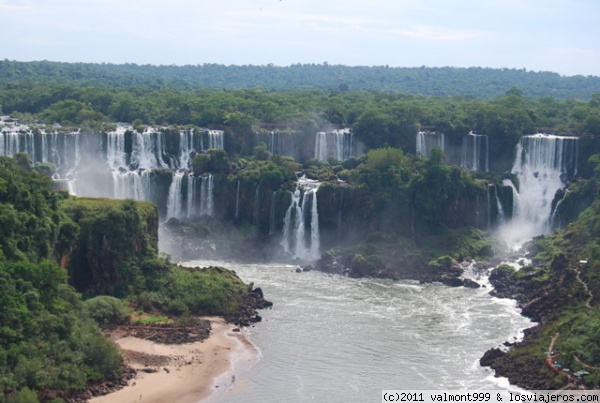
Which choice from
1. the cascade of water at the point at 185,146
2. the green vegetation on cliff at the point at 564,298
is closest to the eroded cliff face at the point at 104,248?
the green vegetation on cliff at the point at 564,298

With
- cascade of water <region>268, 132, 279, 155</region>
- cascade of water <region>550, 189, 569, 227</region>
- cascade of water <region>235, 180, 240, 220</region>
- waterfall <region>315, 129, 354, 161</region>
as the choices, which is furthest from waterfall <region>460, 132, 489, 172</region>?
cascade of water <region>235, 180, 240, 220</region>

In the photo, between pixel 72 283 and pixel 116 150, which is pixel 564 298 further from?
pixel 116 150

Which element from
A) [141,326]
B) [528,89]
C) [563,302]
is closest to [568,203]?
[563,302]

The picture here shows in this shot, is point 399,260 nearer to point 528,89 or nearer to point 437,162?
point 437,162

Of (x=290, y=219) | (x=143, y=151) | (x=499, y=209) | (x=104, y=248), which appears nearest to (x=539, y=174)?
(x=499, y=209)

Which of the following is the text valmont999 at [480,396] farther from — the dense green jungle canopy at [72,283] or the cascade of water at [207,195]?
the cascade of water at [207,195]

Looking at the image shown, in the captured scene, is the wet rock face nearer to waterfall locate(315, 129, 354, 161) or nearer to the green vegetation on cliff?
the green vegetation on cliff
